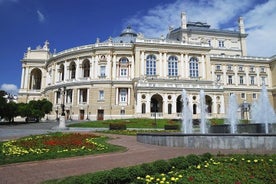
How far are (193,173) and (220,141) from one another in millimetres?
7247

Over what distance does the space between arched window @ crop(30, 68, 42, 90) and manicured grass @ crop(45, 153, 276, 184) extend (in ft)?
275

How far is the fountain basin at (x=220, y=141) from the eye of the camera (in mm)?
13634

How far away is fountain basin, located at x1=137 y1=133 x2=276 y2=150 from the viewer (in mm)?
13634

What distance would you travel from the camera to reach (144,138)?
18875 millimetres

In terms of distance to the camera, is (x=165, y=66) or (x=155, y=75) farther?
(x=165, y=66)

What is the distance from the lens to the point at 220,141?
14.5 meters

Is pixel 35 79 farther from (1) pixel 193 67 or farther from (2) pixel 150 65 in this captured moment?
(1) pixel 193 67

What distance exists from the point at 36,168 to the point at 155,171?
200 inches

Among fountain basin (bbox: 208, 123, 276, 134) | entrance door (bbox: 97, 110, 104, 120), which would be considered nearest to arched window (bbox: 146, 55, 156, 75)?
entrance door (bbox: 97, 110, 104, 120)

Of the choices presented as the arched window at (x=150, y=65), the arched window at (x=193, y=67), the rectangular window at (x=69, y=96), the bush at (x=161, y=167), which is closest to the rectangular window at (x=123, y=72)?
the arched window at (x=150, y=65)

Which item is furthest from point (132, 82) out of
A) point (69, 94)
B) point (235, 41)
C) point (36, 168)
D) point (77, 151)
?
point (36, 168)

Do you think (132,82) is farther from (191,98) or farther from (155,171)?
(155,171)

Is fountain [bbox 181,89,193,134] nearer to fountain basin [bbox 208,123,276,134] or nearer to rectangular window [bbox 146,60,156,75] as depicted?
fountain basin [bbox 208,123,276,134]

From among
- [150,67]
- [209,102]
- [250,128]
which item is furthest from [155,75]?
[250,128]
